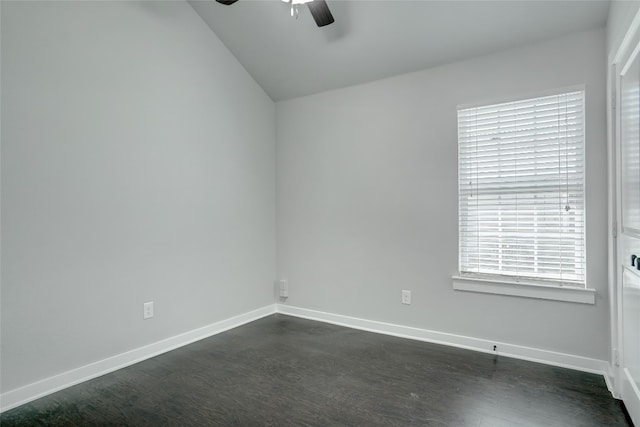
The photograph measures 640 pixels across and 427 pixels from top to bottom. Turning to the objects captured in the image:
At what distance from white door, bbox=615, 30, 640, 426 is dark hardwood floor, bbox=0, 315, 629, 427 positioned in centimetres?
27

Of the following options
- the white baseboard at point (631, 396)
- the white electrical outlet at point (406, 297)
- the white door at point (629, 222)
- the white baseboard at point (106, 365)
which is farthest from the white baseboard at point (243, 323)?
the white door at point (629, 222)

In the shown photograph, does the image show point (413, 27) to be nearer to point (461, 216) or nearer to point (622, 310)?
point (461, 216)

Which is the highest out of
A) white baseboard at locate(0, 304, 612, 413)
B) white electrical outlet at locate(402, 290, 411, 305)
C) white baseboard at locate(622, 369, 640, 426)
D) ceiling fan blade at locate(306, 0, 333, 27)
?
ceiling fan blade at locate(306, 0, 333, 27)

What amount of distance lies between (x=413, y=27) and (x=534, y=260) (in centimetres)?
203

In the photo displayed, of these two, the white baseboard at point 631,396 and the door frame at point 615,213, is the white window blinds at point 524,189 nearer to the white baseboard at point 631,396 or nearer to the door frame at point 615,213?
the door frame at point 615,213

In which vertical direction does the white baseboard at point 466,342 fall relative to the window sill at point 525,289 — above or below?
below

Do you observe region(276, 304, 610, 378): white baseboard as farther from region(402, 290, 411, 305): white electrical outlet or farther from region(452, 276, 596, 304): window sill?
region(452, 276, 596, 304): window sill

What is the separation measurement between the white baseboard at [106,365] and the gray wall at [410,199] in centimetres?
93

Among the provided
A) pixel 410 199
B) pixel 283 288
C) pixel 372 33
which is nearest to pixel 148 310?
pixel 283 288

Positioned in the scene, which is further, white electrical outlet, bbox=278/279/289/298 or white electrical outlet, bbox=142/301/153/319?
white electrical outlet, bbox=278/279/289/298

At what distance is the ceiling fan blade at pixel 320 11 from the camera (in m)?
2.35

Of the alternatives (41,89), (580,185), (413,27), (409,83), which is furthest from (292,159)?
(580,185)

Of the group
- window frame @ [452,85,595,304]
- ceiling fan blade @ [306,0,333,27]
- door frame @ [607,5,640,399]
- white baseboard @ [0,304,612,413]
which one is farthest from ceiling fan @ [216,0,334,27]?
white baseboard @ [0,304,612,413]

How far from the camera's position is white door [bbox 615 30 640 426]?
1720 mm
